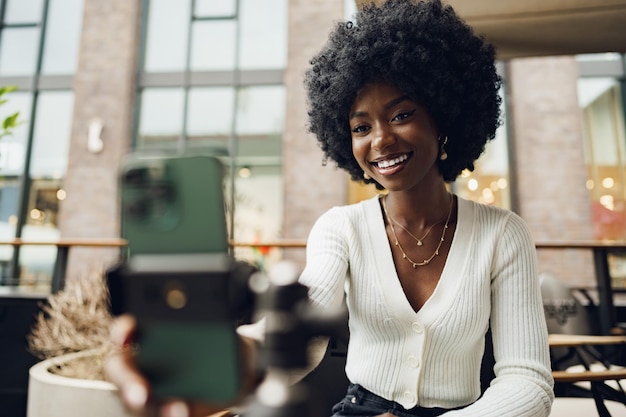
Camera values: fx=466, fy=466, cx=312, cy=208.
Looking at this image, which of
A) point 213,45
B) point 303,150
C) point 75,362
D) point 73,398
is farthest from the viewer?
point 213,45

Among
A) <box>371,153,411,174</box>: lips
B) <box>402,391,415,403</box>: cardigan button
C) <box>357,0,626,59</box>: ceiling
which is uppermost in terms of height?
<box>357,0,626,59</box>: ceiling

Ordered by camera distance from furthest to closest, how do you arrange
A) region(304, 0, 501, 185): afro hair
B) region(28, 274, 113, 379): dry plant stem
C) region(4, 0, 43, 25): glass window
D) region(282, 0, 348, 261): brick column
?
region(4, 0, 43, 25): glass window < region(282, 0, 348, 261): brick column < region(28, 274, 113, 379): dry plant stem < region(304, 0, 501, 185): afro hair

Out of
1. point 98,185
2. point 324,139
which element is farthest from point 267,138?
point 324,139

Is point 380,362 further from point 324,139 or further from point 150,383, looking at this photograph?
point 150,383

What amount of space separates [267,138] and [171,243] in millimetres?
6613

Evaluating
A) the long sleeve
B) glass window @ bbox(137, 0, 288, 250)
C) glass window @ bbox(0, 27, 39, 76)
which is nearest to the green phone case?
the long sleeve

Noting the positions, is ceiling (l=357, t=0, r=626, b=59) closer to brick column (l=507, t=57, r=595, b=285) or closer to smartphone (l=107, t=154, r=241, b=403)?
smartphone (l=107, t=154, r=241, b=403)

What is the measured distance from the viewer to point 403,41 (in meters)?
1.22

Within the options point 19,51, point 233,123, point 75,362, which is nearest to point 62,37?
point 19,51

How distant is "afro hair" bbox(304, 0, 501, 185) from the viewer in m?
1.19

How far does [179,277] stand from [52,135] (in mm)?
8093

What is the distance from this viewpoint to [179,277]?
0.39m

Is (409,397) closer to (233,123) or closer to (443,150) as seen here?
(443,150)

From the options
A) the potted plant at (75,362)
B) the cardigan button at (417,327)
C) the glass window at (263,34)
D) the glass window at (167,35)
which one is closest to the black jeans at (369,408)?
the cardigan button at (417,327)
